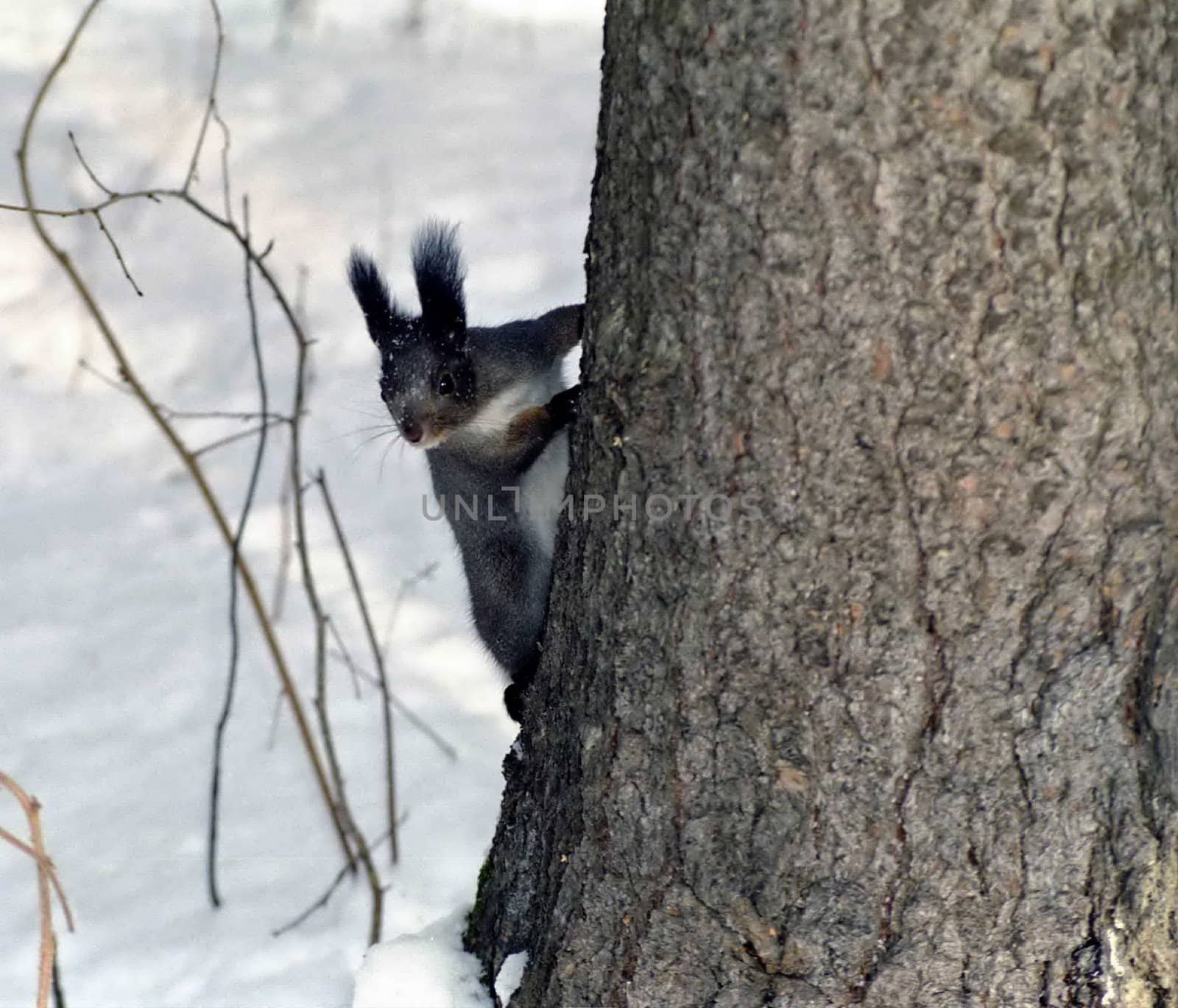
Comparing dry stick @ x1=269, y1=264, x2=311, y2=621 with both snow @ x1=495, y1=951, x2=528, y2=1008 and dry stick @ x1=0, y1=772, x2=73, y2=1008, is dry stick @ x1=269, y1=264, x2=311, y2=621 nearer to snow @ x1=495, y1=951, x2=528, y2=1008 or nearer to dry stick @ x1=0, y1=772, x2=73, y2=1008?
snow @ x1=495, y1=951, x2=528, y2=1008

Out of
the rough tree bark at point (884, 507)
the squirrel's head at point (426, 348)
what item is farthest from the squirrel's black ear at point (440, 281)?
the rough tree bark at point (884, 507)

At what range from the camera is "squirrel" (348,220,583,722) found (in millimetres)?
1908

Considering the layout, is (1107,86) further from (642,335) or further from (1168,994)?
(1168,994)

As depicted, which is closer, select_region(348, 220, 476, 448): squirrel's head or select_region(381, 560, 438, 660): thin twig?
→ select_region(348, 220, 476, 448): squirrel's head

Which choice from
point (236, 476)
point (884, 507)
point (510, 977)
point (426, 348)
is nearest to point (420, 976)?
point (510, 977)

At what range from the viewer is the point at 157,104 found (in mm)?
5074

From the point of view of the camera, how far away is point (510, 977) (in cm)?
143

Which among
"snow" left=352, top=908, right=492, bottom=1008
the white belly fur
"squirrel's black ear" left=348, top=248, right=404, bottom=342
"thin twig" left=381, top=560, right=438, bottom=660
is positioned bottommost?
"snow" left=352, top=908, right=492, bottom=1008

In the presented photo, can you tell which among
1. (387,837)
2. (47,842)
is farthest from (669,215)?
(47,842)

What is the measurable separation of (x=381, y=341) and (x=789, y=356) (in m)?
1.11

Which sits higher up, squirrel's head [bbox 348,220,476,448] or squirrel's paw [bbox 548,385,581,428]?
squirrel's head [bbox 348,220,476,448]

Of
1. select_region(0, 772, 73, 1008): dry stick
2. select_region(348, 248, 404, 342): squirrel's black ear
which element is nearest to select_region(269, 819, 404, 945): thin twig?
select_region(348, 248, 404, 342): squirrel's black ear

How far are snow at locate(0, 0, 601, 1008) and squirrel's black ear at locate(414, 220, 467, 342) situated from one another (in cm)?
33

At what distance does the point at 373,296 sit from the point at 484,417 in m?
0.26
